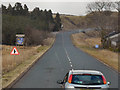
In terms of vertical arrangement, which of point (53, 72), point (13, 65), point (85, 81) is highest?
point (85, 81)

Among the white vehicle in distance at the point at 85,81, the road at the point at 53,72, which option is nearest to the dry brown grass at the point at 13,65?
the road at the point at 53,72

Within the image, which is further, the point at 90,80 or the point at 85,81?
the point at 90,80

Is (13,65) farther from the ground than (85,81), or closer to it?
closer to it

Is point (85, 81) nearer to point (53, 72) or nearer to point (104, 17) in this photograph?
point (53, 72)

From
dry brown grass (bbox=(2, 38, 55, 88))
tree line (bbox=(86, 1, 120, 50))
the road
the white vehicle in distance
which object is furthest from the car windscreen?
tree line (bbox=(86, 1, 120, 50))

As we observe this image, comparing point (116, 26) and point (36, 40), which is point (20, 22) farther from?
point (116, 26)

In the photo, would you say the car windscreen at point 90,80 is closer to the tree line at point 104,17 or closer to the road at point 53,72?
the road at point 53,72

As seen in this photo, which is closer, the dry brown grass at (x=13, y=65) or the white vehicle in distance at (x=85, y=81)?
the white vehicle in distance at (x=85, y=81)

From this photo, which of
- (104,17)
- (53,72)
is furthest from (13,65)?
(104,17)

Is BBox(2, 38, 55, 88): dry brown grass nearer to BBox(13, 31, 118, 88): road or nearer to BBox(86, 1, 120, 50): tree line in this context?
BBox(13, 31, 118, 88): road

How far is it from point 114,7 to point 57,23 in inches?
2887

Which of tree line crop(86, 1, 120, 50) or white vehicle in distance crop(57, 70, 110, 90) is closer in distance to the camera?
white vehicle in distance crop(57, 70, 110, 90)

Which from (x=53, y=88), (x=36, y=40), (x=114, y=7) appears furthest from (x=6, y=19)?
(x=53, y=88)

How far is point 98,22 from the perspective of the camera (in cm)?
6084
